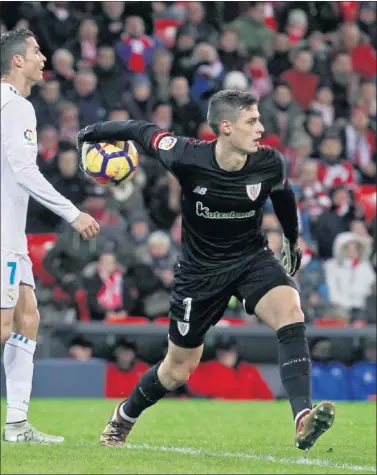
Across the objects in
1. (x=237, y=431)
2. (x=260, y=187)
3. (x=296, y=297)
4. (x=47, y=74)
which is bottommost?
(x=237, y=431)

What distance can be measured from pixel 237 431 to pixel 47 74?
858 cm

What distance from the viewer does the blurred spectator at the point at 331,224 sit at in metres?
16.2

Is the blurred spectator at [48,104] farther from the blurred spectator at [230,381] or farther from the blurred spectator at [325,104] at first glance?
the blurred spectator at [325,104]

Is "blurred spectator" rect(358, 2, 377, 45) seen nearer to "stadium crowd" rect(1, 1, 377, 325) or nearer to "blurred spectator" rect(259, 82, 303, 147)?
"stadium crowd" rect(1, 1, 377, 325)

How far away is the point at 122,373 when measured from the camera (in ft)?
45.9

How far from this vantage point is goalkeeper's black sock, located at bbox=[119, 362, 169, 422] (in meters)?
7.77

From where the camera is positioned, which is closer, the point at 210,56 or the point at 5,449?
the point at 5,449

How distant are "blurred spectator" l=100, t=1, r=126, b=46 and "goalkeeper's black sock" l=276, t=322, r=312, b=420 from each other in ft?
38.1

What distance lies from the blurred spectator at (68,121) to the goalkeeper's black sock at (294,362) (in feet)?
30.4

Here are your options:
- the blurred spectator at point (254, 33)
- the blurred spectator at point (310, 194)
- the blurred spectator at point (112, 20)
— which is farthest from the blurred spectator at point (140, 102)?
the blurred spectator at point (254, 33)

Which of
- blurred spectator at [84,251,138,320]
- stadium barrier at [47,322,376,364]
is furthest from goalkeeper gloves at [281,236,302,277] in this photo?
blurred spectator at [84,251,138,320]

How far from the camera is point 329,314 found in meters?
14.8

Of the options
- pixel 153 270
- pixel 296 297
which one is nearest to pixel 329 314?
pixel 153 270

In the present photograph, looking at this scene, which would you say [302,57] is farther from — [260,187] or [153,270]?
[260,187]
